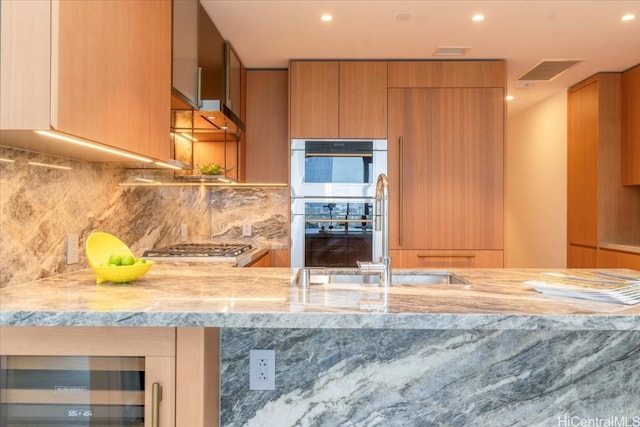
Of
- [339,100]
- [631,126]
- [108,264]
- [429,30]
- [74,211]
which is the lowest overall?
[108,264]

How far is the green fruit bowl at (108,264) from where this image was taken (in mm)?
1620

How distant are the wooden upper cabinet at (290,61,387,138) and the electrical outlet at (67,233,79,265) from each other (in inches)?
80.3

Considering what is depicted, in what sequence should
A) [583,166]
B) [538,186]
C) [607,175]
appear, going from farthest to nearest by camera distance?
[538,186] < [583,166] < [607,175]

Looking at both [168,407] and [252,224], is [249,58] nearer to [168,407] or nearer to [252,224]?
[252,224]

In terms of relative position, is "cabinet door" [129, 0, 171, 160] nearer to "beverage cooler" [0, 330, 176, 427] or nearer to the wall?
"beverage cooler" [0, 330, 176, 427]

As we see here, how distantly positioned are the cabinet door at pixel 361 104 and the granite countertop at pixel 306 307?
231 centimetres

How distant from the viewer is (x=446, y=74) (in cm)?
374

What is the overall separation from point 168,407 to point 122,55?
1.17 meters

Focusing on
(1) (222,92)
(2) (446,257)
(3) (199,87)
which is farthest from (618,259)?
(3) (199,87)

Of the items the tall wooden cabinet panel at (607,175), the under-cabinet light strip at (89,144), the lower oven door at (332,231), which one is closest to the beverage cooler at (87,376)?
the under-cabinet light strip at (89,144)

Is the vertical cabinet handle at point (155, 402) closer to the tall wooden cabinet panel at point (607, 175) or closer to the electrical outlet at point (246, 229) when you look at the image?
the electrical outlet at point (246, 229)

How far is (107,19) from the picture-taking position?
1526mm

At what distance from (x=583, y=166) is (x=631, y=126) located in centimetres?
54

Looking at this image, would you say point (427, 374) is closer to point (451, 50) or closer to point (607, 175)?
point (451, 50)
